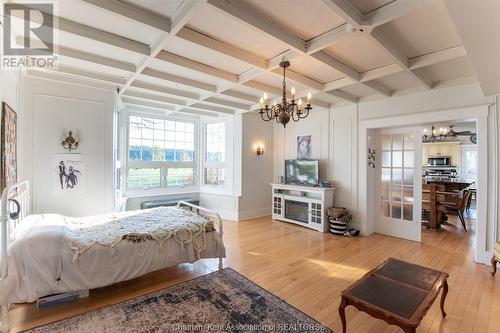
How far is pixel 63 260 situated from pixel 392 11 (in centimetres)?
363

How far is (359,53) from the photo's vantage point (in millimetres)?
2775

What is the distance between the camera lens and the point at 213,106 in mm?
5297

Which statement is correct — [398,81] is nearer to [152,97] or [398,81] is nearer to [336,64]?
[336,64]

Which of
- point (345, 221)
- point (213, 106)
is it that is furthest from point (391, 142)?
point (213, 106)

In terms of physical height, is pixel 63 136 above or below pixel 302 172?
above

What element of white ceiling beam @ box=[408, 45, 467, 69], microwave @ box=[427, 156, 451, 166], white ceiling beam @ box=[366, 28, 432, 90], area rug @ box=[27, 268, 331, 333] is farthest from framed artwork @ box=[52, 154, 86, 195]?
microwave @ box=[427, 156, 451, 166]

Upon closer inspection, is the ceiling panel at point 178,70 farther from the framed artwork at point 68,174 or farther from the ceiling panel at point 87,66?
the framed artwork at point 68,174

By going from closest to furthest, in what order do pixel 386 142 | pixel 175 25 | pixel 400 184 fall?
pixel 175 25, pixel 400 184, pixel 386 142

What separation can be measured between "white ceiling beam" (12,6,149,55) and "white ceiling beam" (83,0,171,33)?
1.84 ft

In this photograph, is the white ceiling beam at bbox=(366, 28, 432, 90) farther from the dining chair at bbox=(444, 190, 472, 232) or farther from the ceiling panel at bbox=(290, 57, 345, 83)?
the dining chair at bbox=(444, 190, 472, 232)

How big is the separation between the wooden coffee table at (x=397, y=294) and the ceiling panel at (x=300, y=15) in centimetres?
228

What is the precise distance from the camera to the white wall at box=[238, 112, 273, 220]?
18.9 feet

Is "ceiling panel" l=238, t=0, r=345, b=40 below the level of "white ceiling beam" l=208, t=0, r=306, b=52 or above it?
above

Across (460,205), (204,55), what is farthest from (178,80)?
(460,205)
